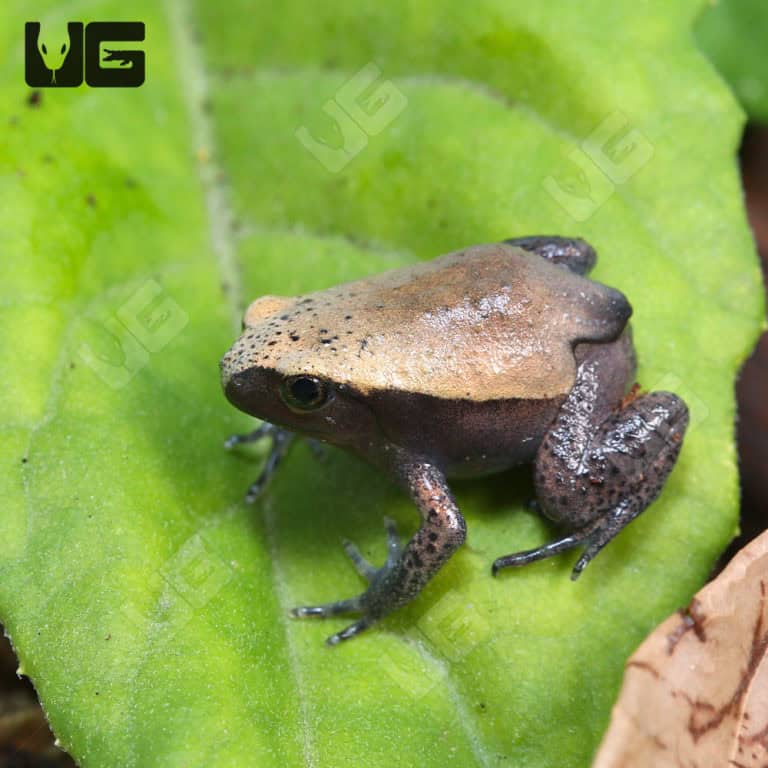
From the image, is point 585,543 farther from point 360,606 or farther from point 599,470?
point 360,606

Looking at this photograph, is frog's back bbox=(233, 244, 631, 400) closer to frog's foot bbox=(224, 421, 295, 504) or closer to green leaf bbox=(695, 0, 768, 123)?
frog's foot bbox=(224, 421, 295, 504)

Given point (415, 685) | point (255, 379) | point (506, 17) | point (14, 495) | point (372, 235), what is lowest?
point (14, 495)

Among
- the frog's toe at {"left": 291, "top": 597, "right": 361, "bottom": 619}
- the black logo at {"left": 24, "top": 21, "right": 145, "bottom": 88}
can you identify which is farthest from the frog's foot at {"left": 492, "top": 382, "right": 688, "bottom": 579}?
the black logo at {"left": 24, "top": 21, "right": 145, "bottom": 88}

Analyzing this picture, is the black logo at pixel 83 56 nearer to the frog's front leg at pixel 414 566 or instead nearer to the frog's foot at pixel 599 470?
the frog's front leg at pixel 414 566

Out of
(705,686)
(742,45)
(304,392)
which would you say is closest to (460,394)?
(304,392)

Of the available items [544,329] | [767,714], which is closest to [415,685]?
[767,714]

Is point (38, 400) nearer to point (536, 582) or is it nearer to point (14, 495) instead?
point (14, 495)
